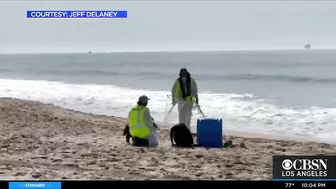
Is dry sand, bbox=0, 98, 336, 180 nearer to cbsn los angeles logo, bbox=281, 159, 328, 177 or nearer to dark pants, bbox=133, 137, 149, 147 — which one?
dark pants, bbox=133, 137, 149, 147

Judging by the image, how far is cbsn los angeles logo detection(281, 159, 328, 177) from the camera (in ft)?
16.7

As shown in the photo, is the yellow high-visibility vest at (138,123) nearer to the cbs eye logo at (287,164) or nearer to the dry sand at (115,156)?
the dry sand at (115,156)

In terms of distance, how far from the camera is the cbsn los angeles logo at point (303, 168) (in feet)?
16.7

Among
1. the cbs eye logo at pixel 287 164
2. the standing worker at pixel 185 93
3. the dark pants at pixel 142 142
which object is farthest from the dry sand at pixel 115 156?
the cbs eye logo at pixel 287 164

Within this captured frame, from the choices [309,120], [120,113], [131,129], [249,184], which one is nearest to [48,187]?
[249,184]

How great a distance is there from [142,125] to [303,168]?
4.13m

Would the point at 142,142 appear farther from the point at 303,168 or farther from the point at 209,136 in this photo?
the point at 303,168

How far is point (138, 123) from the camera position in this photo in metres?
8.84

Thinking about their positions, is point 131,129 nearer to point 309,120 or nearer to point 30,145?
point 30,145

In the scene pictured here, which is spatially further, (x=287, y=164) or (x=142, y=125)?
(x=142, y=125)

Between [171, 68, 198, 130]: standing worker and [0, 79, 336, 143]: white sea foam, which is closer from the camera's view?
[171, 68, 198, 130]: standing worker

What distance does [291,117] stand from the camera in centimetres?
1548

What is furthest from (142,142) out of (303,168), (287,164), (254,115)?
(254,115)

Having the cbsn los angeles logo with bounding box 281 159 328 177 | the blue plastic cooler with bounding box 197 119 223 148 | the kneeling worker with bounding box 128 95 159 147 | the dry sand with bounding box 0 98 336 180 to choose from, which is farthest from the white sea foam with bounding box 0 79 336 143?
the cbsn los angeles logo with bounding box 281 159 328 177
